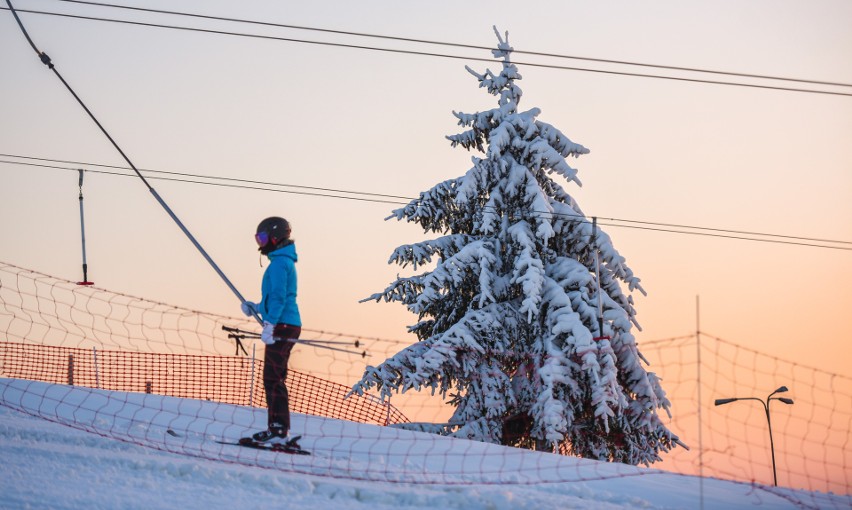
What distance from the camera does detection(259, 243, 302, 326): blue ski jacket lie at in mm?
8477

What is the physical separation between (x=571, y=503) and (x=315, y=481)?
1.94 metres

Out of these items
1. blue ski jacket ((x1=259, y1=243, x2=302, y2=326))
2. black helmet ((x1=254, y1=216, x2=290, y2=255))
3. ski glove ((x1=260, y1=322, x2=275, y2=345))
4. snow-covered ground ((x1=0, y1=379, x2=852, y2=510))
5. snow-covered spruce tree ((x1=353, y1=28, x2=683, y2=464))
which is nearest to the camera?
snow-covered ground ((x1=0, y1=379, x2=852, y2=510))

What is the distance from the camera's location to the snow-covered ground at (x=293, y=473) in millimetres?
6293

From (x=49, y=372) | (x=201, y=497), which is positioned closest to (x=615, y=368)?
(x=49, y=372)

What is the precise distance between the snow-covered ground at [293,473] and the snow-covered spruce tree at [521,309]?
17.0 ft

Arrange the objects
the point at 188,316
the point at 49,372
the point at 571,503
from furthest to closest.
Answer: the point at 49,372 → the point at 188,316 → the point at 571,503

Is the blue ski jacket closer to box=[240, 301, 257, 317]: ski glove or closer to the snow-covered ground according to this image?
box=[240, 301, 257, 317]: ski glove

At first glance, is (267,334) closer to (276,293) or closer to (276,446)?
(276,293)

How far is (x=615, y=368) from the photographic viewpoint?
1505cm

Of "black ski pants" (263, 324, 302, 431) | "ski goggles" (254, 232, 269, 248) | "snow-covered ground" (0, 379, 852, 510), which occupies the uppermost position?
"ski goggles" (254, 232, 269, 248)

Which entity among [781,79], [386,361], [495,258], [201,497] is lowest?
[201,497]

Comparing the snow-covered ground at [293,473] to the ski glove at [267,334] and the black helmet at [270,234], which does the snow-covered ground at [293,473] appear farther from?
the black helmet at [270,234]

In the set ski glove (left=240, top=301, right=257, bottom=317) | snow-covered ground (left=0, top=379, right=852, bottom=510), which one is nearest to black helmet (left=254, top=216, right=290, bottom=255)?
ski glove (left=240, top=301, right=257, bottom=317)

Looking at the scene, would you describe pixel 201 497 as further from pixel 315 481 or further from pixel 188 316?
pixel 188 316
